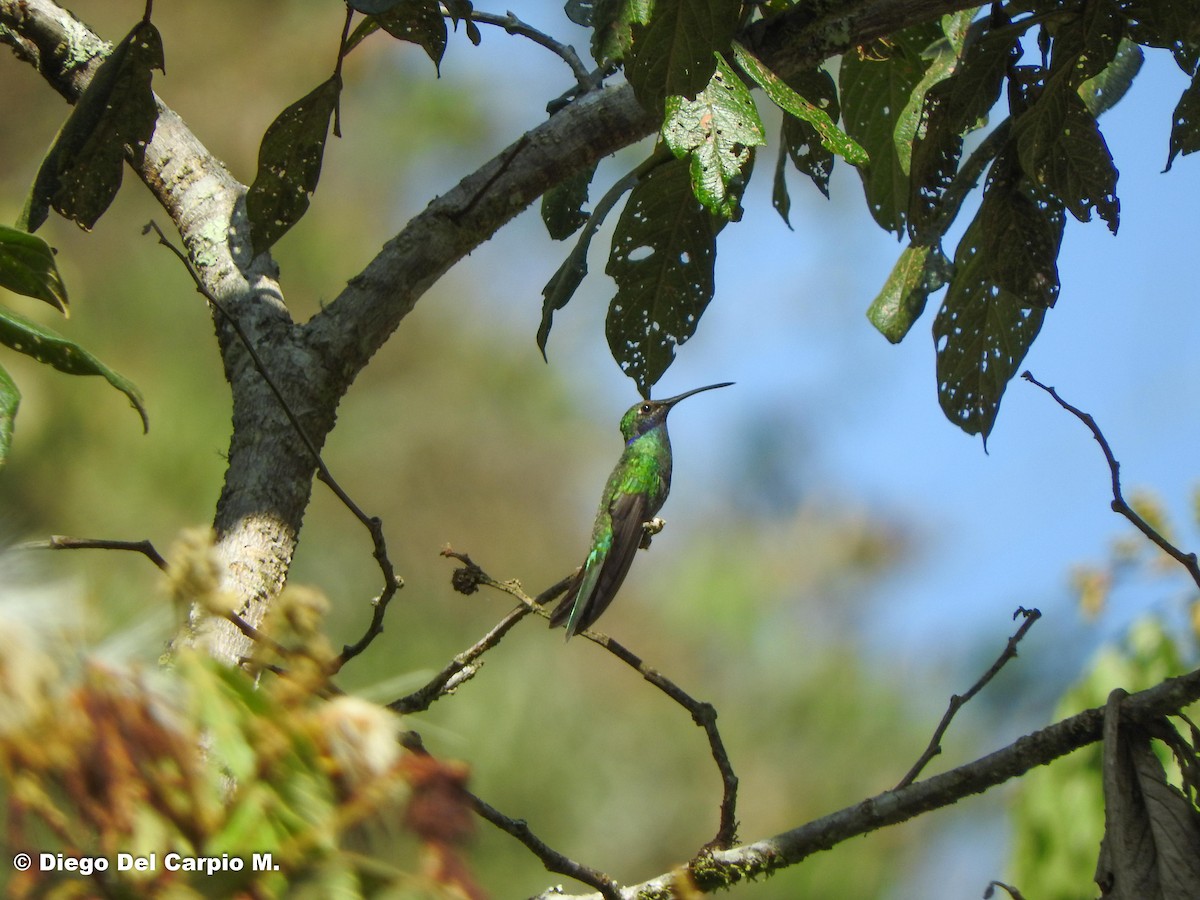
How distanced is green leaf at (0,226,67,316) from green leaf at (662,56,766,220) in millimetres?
720

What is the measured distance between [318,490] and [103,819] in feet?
30.2

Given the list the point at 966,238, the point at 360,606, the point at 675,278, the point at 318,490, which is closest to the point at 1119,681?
the point at 966,238

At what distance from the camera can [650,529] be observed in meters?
2.63

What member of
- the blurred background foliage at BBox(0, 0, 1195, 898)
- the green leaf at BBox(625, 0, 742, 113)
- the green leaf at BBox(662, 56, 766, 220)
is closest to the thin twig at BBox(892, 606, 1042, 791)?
the green leaf at BBox(662, 56, 766, 220)

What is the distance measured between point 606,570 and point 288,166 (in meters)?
1.17

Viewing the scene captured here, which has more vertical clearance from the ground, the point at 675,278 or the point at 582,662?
the point at 582,662

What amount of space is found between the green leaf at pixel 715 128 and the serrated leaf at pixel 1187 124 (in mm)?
654

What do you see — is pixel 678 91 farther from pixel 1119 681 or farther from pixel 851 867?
pixel 851 867

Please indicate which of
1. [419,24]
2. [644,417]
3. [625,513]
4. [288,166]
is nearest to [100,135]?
[288,166]

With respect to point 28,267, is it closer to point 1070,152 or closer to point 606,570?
point 1070,152

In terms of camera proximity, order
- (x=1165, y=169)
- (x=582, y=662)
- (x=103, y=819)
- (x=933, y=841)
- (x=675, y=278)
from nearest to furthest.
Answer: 1. (x=103, y=819)
2. (x=1165, y=169)
3. (x=675, y=278)
4. (x=582, y=662)
5. (x=933, y=841)

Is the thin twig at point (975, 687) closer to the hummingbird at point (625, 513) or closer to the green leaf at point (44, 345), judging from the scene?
the hummingbird at point (625, 513)

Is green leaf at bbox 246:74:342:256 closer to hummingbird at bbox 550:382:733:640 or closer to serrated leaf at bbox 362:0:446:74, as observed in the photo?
serrated leaf at bbox 362:0:446:74

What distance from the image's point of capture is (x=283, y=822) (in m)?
0.70
